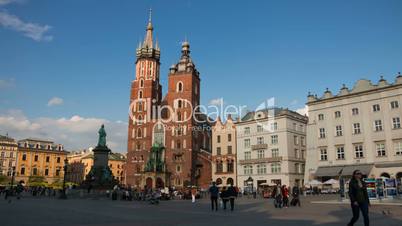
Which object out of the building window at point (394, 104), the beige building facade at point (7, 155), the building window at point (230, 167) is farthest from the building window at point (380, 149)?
the beige building facade at point (7, 155)

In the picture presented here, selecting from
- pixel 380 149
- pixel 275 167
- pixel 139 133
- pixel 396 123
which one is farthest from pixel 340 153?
pixel 139 133

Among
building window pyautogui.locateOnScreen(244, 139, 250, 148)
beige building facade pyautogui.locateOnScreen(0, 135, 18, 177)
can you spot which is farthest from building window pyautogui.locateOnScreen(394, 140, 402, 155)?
beige building facade pyautogui.locateOnScreen(0, 135, 18, 177)

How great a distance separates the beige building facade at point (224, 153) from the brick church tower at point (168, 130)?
7721mm

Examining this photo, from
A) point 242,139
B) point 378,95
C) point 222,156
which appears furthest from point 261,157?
point 378,95

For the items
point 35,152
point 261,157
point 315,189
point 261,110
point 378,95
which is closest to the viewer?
point 378,95

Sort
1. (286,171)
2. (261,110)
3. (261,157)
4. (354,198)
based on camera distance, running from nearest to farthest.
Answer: (354,198), (286,171), (261,157), (261,110)

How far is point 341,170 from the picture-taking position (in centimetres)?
4709

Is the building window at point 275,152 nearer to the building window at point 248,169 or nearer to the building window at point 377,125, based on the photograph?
the building window at point 248,169

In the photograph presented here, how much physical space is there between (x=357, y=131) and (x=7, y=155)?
9299cm

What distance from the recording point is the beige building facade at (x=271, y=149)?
2413 inches

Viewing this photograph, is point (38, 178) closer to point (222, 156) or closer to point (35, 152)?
point (35, 152)

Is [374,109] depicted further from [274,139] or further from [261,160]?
[261,160]

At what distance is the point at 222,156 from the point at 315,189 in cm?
2247

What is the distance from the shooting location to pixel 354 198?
36.5ft
